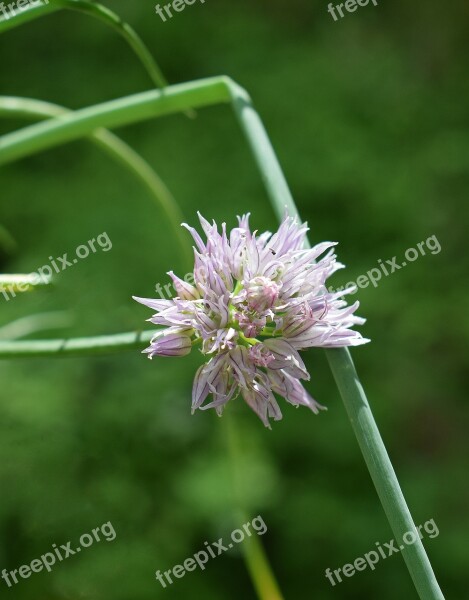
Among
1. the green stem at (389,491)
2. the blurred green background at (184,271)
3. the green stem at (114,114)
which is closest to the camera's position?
the green stem at (389,491)

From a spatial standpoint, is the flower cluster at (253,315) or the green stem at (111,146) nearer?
the flower cluster at (253,315)

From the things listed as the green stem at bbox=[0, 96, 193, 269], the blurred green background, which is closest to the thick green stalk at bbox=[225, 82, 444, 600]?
the green stem at bbox=[0, 96, 193, 269]

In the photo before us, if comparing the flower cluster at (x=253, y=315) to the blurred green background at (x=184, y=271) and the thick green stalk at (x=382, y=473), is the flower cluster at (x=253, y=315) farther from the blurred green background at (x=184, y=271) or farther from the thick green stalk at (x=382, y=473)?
the blurred green background at (x=184, y=271)

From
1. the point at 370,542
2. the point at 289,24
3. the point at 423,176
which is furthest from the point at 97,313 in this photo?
the point at 289,24

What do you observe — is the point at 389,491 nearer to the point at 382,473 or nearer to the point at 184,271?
the point at 382,473

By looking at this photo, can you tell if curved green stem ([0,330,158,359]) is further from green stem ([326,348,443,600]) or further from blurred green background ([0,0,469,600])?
blurred green background ([0,0,469,600])

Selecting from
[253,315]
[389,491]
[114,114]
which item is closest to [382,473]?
[389,491]

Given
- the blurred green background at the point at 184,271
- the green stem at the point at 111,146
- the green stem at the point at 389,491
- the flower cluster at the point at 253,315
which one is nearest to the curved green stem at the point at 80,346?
the flower cluster at the point at 253,315
